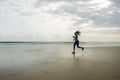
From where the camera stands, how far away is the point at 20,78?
8195 mm

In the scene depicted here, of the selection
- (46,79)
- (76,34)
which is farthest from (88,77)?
(76,34)

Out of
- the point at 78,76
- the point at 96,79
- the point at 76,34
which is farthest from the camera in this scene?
the point at 76,34

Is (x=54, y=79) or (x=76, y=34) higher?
(x=76, y=34)

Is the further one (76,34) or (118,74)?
(76,34)

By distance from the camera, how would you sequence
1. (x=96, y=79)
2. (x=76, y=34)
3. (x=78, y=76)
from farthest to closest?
(x=76, y=34)
(x=78, y=76)
(x=96, y=79)

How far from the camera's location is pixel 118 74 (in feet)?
29.1

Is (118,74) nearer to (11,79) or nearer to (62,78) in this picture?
(62,78)

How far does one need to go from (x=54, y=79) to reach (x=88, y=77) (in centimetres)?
130

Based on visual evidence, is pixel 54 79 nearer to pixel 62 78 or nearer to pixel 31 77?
pixel 62 78

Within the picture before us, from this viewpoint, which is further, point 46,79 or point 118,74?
point 118,74

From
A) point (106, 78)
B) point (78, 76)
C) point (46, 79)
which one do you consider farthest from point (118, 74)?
point (46, 79)

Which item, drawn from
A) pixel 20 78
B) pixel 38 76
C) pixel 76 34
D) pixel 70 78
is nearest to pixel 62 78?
pixel 70 78

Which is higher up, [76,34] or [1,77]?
[76,34]

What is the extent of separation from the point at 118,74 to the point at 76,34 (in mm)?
11793
